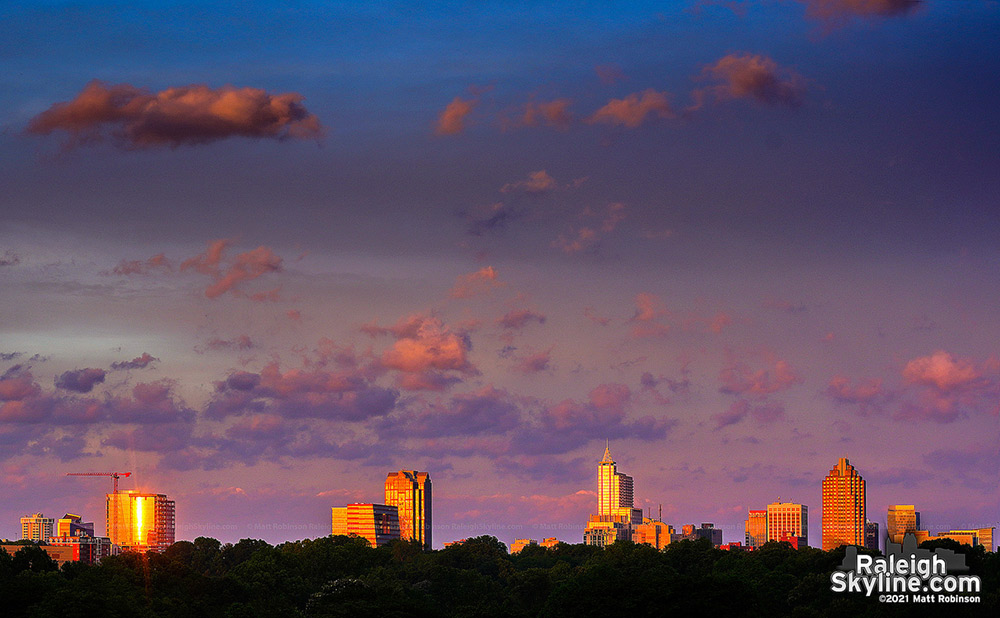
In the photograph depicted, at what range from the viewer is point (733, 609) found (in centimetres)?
12062

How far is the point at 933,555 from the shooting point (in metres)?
130

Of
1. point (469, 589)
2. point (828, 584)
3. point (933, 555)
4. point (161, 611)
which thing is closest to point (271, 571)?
point (469, 589)

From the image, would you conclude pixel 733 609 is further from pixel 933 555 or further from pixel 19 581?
pixel 19 581

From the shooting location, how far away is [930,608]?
11250 cm

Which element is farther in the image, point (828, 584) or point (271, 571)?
point (271, 571)

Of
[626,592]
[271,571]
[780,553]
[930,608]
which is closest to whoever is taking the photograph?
[930,608]

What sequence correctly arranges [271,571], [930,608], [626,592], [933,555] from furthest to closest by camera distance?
1. [271,571]
2. [933,555]
3. [626,592]
4. [930,608]

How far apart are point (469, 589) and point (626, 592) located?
65142mm

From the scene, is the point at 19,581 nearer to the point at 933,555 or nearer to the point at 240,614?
the point at 240,614

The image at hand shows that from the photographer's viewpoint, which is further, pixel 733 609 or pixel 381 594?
pixel 381 594

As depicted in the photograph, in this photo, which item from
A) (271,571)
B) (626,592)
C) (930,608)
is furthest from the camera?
(271,571)


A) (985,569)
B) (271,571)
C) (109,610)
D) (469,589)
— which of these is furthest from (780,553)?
(109,610)

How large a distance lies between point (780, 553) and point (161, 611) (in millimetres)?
93599

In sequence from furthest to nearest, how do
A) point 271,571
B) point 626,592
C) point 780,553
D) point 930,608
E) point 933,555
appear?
point 780,553, point 271,571, point 933,555, point 626,592, point 930,608
